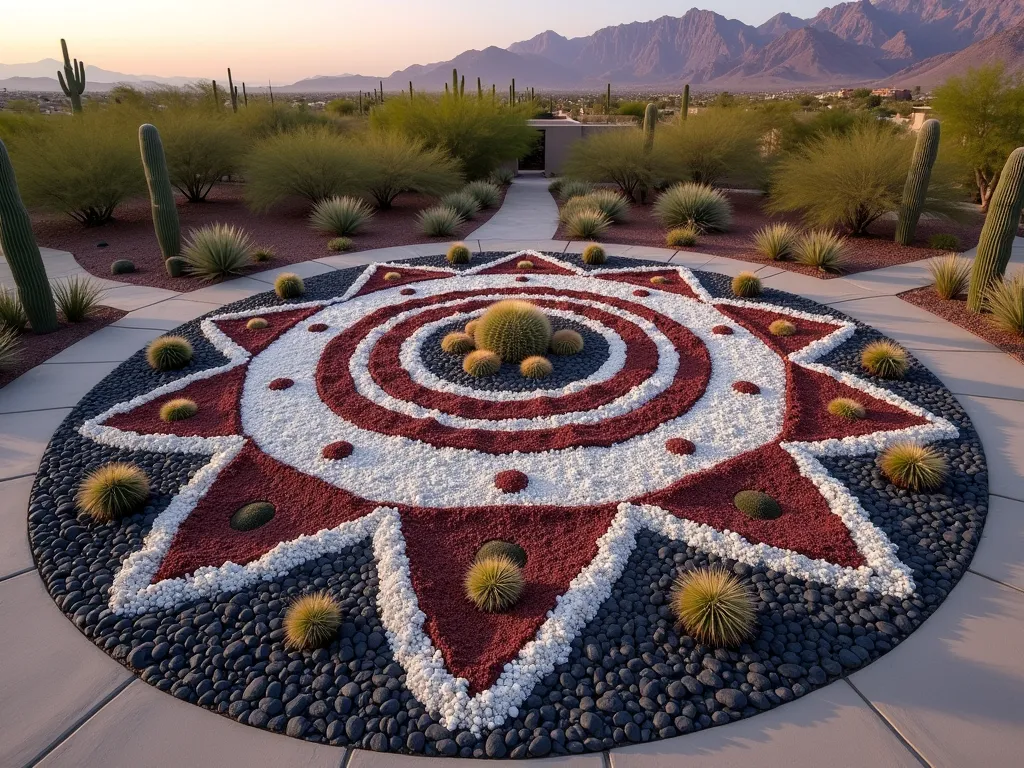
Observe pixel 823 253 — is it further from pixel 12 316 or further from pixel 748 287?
pixel 12 316

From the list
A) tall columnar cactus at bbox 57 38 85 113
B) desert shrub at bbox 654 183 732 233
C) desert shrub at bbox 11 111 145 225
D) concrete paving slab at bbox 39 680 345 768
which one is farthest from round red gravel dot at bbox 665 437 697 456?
tall columnar cactus at bbox 57 38 85 113

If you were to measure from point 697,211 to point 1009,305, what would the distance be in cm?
764

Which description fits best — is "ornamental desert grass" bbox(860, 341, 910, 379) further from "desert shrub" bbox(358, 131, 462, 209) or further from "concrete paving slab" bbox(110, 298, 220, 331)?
"desert shrub" bbox(358, 131, 462, 209)

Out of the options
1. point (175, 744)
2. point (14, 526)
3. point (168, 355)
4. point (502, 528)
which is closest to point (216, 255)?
point (168, 355)

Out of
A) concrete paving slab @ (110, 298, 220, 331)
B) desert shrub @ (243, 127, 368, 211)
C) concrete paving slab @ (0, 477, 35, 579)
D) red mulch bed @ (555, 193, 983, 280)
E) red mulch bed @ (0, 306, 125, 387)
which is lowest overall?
concrete paving slab @ (0, 477, 35, 579)

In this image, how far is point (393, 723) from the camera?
13.0 feet

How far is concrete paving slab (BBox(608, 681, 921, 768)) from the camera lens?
376 centimetres

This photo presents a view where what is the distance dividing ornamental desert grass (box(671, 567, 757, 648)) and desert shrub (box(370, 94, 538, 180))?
18.6 metres

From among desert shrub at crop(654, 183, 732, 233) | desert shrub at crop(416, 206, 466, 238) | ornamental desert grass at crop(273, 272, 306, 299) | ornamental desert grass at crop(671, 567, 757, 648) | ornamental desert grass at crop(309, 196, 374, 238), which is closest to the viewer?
ornamental desert grass at crop(671, 567, 757, 648)

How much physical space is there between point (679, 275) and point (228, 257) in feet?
28.5

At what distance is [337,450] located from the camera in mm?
6727

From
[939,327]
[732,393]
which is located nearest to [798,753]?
[732,393]

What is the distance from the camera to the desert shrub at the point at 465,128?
21359 mm

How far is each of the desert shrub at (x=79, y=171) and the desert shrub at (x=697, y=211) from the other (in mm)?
13658
